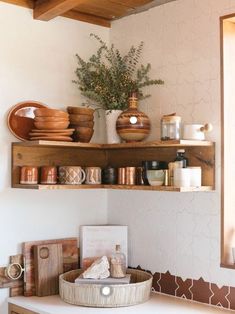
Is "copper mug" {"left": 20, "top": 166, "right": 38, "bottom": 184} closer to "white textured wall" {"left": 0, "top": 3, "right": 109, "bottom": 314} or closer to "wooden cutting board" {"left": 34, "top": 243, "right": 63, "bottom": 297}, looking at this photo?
"white textured wall" {"left": 0, "top": 3, "right": 109, "bottom": 314}

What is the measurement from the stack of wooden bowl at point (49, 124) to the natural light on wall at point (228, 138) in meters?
0.81

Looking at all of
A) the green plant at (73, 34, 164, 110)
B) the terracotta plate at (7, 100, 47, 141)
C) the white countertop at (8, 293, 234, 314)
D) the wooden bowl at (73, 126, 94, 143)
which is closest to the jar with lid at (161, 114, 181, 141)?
the green plant at (73, 34, 164, 110)

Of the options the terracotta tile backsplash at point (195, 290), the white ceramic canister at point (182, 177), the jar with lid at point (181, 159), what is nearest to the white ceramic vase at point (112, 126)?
the jar with lid at point (181, 159)

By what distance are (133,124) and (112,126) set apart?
18 centimetres

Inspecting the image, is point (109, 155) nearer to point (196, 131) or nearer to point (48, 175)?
point (48, 175)

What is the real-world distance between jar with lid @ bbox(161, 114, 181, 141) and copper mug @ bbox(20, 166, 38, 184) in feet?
2.26

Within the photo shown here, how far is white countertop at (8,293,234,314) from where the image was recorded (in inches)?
93.3

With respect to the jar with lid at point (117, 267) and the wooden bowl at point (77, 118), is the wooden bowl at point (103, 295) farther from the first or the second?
the wooden bowl at point (77, 118)

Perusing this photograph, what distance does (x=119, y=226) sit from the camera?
2896 mm

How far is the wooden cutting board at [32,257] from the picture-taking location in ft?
8.67

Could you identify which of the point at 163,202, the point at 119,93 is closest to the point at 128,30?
the point at 119,93

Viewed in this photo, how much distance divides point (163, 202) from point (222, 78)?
0.73m

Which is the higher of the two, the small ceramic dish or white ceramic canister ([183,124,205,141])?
white ceramic canister ([183,124,205,141])

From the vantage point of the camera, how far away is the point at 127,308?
2.44 meters
